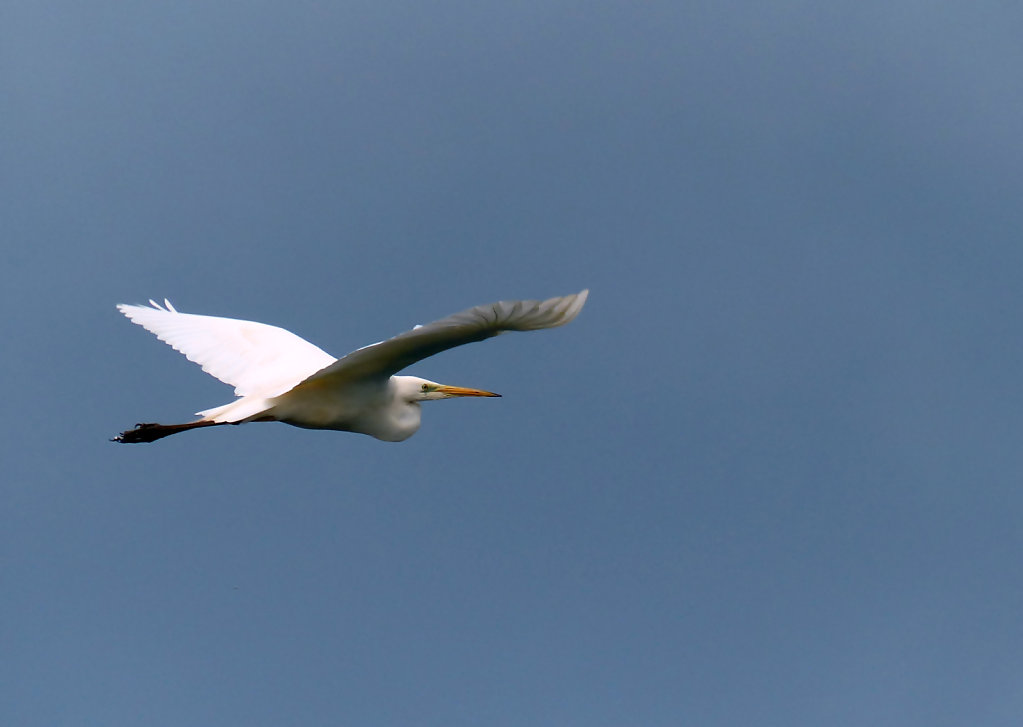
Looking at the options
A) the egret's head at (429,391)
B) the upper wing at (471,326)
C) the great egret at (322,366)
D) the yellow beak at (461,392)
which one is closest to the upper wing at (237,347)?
the great egret at (322,366)

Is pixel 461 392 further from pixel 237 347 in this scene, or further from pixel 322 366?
pixel 237 347

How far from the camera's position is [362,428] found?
9.79m

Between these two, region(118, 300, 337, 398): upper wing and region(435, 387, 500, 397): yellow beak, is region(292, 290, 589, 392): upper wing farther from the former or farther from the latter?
region(435, 387, 500, 397): yellow beak

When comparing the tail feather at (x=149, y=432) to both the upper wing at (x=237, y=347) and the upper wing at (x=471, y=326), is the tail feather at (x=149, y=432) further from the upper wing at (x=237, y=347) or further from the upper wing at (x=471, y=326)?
the upper wing at (x=471, y=326)

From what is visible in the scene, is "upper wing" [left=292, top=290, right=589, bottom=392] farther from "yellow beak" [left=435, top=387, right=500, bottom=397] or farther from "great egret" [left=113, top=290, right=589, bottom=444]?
"yellow beak" [left=435, top=387, right=500, bottom=397]

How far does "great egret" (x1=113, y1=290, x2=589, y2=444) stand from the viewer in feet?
23.4

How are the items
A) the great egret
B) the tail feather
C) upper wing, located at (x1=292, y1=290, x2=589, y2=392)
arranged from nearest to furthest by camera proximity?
upper wing, located at (x1=292, y1=290, x2=589, y2=392) < the great egret < the tail feather

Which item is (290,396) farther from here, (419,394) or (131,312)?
(131,312)

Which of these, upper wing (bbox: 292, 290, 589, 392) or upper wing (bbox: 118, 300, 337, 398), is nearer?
upper wing (bbox: 292, 290, 589, 392)

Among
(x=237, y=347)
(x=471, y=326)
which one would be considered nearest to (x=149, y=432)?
(x=237, y=347)

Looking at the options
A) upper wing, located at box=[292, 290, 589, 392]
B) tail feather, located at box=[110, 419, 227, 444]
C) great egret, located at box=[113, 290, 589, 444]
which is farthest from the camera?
tail feather, located at box=[110, 419, 227, 444]

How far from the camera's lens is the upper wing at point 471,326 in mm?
6879

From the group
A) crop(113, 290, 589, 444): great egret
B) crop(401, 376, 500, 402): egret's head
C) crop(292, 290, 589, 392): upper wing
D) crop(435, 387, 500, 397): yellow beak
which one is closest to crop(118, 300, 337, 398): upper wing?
crop(113, 290, 589, 444): great egret

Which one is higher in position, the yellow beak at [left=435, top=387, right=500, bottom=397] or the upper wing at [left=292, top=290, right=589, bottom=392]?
the yellow beak at [left=435, top=387, right=500, bottom=397]
